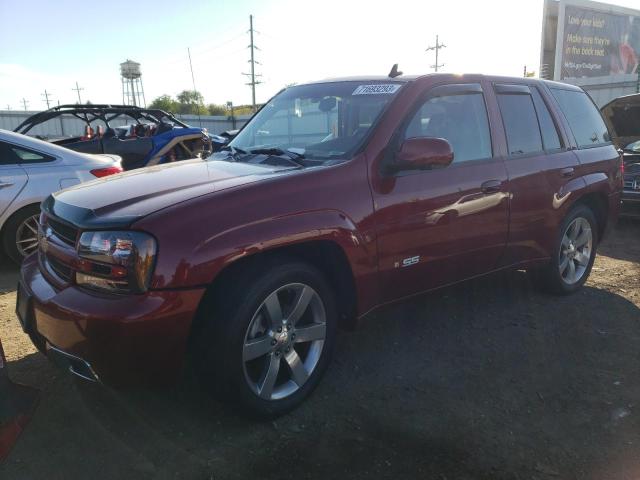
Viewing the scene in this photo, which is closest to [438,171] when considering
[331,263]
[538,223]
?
[331,263]

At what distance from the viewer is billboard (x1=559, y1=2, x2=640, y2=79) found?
2670cm

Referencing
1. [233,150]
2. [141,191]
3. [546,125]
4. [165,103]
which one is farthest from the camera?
[165,103]

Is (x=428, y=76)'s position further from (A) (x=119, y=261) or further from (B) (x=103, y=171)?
(B) (x=103, y=171)

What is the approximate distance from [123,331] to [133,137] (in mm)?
8011

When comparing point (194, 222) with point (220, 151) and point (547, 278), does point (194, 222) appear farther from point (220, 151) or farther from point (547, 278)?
point (547, 278)

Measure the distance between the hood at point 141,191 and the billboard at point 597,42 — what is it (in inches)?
1091

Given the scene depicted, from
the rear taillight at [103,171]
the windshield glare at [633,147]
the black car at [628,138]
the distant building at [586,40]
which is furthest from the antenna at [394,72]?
the distant building at [586,40]

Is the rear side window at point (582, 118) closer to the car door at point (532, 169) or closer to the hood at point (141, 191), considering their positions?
the car door at point (532, 169)

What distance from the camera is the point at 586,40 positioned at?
2769 centimetres

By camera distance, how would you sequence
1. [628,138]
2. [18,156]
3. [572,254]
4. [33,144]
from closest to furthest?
[572,254] < [18,156] < [33,144] < [628,138]

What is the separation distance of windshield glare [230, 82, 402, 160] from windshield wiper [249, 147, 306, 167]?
51 millimetres

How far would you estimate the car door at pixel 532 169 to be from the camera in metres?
3.90

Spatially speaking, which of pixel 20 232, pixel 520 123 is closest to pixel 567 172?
pixel 520 123

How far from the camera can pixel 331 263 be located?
2973mm
